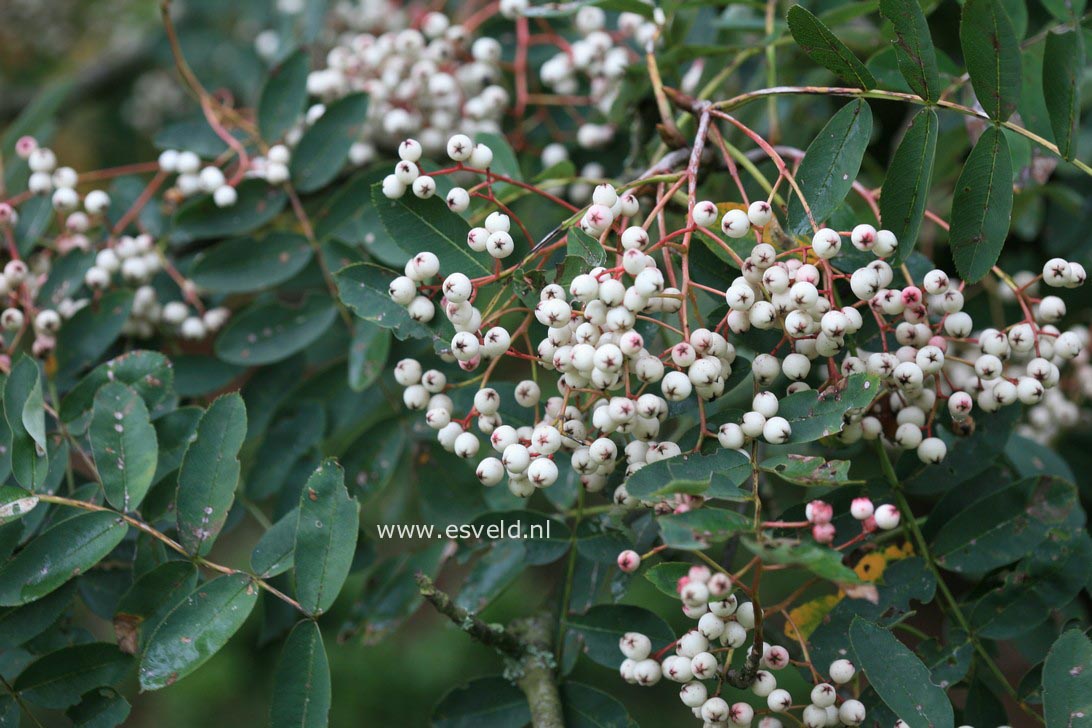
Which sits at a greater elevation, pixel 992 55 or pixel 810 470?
pixel 992 55

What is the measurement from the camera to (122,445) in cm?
103

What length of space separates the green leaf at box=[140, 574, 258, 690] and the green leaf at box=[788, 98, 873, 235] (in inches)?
27.2

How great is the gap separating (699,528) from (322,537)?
16.8 inches

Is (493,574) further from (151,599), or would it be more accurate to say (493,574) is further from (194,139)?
(194,139)

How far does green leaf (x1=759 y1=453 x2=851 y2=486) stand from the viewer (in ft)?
2.64

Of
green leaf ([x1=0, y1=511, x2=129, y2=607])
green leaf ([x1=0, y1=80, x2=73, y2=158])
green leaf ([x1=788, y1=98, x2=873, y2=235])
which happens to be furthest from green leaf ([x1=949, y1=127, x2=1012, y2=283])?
green leaf ([x1=0, y1=80, x2=73, y2=158])

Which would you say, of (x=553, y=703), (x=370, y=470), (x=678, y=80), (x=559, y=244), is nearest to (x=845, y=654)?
(x=553, y=703)

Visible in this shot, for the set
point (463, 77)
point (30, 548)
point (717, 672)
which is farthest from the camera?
point (463, 77)

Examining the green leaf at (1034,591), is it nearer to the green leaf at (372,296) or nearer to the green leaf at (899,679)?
the green leaf at (899,679)

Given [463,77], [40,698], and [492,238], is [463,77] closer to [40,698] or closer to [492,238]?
[492,238]

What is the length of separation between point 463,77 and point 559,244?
2.46 feet

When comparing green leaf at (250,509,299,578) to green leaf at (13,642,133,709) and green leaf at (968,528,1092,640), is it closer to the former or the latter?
green leaf at (13,642,133,709)

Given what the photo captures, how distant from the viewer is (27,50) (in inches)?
100

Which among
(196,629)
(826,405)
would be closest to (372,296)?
(196,629)
